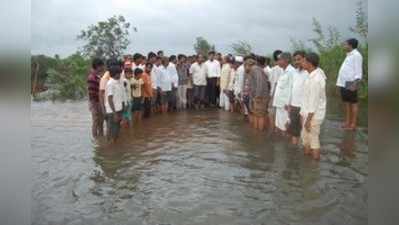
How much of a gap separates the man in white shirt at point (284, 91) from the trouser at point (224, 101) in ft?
13.8

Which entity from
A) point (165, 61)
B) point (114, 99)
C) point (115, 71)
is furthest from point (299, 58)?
point (165, 61)

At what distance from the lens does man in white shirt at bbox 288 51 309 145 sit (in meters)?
6.26

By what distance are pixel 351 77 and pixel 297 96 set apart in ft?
3.91

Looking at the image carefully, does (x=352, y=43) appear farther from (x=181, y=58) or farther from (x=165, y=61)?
(x=181, y=58)

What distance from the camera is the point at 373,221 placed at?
6.30 feet

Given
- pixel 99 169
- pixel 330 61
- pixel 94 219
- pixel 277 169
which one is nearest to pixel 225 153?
pixel 277 169

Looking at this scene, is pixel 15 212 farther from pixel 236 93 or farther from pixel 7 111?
pixel 236 93

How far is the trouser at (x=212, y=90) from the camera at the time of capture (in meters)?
12.2

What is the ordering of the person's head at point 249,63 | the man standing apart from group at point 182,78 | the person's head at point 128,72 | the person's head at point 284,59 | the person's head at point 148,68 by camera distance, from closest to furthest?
the person's head at point 284,59
the person's head at point 249,63
the person's head at point 128,72
the person's head at point 148,68
the man standing apart from group at point 182,78

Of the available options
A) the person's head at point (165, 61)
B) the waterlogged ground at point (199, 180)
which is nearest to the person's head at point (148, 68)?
the person's head at point (165, 61)

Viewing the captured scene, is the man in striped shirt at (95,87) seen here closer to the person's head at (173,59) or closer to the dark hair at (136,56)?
the dark hair at (136,56)

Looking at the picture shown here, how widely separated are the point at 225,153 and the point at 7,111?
17.3 ft

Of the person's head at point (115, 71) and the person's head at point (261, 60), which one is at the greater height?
the person's head at point (261, 60)

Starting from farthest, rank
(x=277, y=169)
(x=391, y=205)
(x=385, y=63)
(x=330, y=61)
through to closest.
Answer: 1. (x=330, y=61)
2. (x=277, y=169)
3. (x=391, y=205)
4. (x=385, y=63)
